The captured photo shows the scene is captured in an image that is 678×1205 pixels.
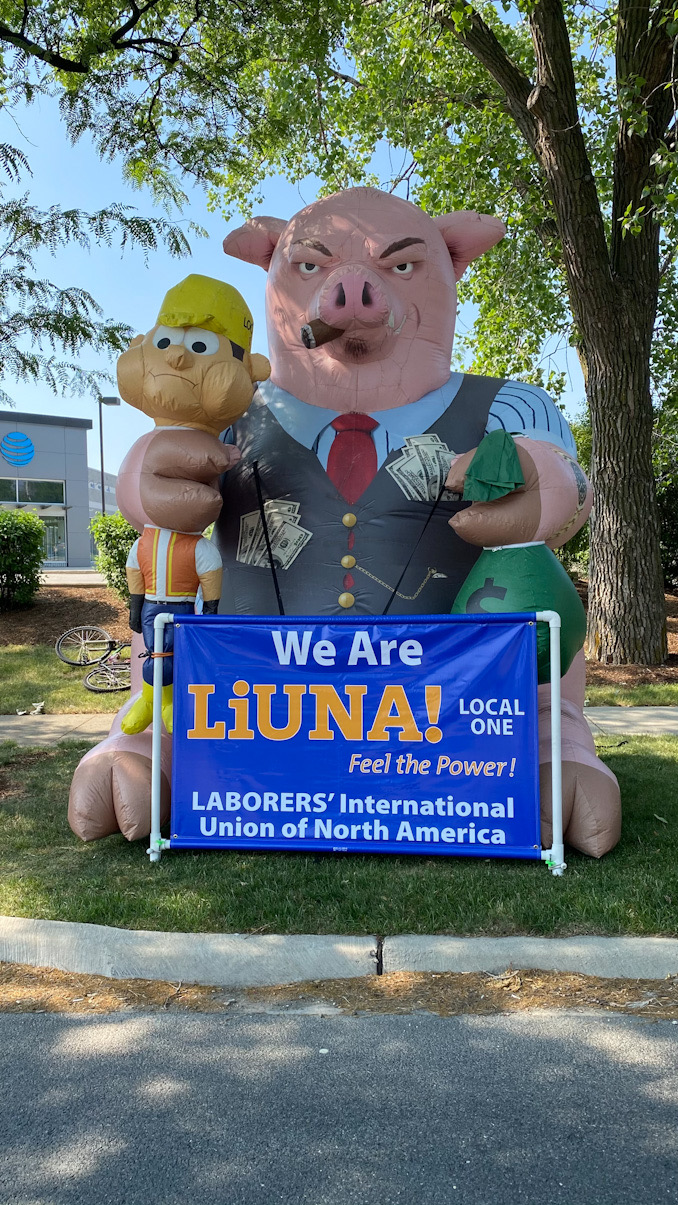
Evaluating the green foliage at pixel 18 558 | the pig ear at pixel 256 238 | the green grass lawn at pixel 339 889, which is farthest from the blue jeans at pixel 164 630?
the green foliage at pixel 18 558

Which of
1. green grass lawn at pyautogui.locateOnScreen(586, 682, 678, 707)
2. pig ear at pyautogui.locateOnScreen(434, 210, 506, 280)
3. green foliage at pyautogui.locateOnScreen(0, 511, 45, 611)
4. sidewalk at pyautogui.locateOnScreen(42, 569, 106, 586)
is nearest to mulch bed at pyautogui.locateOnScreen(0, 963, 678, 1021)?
pig ear at pyautogui.locateOnScreen(434, 210, 506, 280)

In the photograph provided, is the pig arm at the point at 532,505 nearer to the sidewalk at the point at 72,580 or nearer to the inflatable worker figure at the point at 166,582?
the inflatable worker figure at the point at 166,582

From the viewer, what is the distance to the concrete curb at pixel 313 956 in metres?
3.12

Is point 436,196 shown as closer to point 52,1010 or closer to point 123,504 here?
point 123,504

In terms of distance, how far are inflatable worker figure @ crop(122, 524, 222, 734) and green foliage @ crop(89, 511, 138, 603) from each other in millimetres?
10433

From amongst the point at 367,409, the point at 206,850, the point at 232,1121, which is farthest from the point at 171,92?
the point at 232,1121

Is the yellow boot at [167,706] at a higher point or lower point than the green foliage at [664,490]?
lower

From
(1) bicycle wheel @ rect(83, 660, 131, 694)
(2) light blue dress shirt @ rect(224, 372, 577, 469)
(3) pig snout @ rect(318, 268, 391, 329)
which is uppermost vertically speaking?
(3) pig snout @ rect(318, 268, 391, 329)

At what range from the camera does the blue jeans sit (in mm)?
4254

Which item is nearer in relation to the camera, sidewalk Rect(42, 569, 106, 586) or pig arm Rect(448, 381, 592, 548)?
pig arm Rect(448, 381, 592, 548)

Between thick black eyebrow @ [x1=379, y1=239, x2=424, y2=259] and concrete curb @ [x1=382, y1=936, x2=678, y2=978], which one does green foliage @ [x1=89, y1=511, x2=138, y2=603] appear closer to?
thick black eyebrow @ [x1=379, y1=239, x2=424, y2=259]

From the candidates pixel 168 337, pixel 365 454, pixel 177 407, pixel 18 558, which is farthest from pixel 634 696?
pixel 18 558

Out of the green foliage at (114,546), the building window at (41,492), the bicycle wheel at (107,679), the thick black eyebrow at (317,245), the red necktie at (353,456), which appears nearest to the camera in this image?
the red necktie at (353,456)

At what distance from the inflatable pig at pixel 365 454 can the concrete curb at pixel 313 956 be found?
3.35 ft
